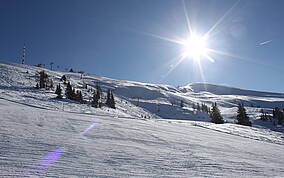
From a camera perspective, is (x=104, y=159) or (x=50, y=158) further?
(x=104, y=159)

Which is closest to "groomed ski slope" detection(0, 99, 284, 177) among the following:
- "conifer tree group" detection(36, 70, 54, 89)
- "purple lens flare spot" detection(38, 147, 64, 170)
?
"purple lens flare spot" detection(38, 147, 64, 170)

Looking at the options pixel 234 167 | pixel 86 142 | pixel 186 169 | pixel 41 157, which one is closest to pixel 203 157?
pixel 234 167

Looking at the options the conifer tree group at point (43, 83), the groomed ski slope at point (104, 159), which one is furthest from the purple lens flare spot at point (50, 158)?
the conifer tree group at point (43, 83)

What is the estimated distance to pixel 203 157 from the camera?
5.26 metres

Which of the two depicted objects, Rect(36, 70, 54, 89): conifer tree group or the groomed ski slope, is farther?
Rect(36, 70, 54, 89): conifer tree group

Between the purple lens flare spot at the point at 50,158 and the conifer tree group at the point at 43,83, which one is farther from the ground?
the conifer tree group at the point at 43,83

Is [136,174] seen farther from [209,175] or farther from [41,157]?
[41,157]

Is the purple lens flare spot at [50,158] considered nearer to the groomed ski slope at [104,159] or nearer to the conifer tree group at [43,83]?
the groomed ski slope at [104,159]

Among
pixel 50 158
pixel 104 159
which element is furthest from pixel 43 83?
pixel 104 159

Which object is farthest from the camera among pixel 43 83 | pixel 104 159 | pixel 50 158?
pixel 43 83

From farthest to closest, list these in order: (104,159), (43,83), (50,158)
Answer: (43,83) < (104,159) < (50,158)

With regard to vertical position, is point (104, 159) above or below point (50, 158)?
below

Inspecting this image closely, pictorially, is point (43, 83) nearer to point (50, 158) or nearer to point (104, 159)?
point (50, 158)

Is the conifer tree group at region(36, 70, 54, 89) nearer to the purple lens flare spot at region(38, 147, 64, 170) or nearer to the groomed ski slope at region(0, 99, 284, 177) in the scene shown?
the groomed ski slope at region(0, 99, 284, 177)
